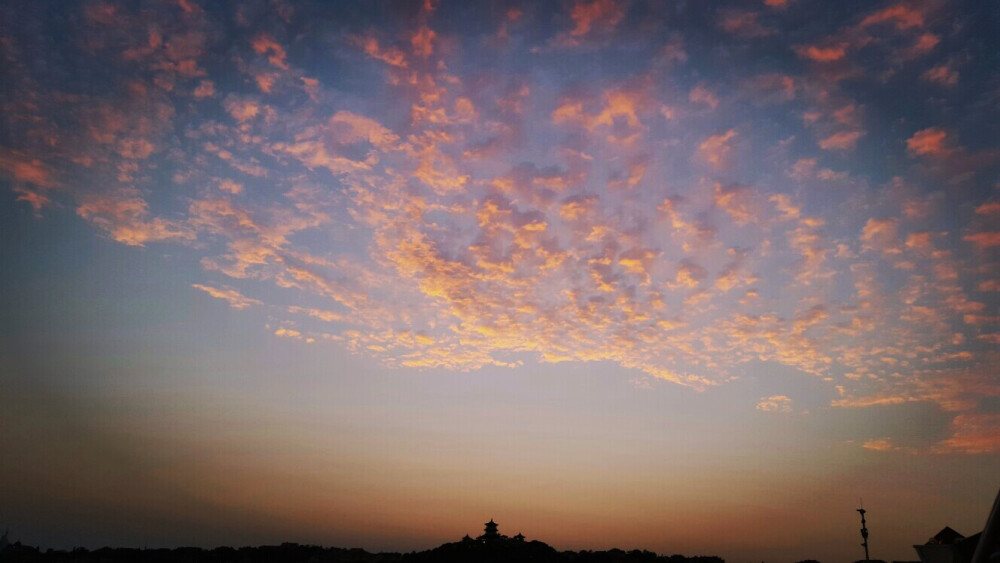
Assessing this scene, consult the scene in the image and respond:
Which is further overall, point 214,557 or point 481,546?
point 214,557

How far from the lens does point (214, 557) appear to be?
63.6m

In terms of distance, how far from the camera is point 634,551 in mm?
69938

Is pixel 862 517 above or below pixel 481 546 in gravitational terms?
above

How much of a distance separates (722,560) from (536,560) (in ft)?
118

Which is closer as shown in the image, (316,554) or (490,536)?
(490,536)

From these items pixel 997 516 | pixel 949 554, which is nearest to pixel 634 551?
pixel 949 554

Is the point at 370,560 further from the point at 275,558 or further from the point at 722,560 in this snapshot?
the point at 722,560

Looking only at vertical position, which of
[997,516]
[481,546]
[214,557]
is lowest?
[214,557]

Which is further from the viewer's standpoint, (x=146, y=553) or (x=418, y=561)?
(x=146, y=553)

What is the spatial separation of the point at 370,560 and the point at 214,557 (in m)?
18.3

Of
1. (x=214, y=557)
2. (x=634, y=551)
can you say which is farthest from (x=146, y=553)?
(x=634, y=551)

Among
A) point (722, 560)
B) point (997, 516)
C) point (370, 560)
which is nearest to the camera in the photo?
point (997, 516)

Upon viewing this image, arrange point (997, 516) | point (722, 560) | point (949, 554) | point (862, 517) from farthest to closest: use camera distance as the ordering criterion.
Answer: point (722, 560) → point (862, 517) → point (949, 554) → point (997, 516)

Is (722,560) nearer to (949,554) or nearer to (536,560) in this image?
(536,560)
